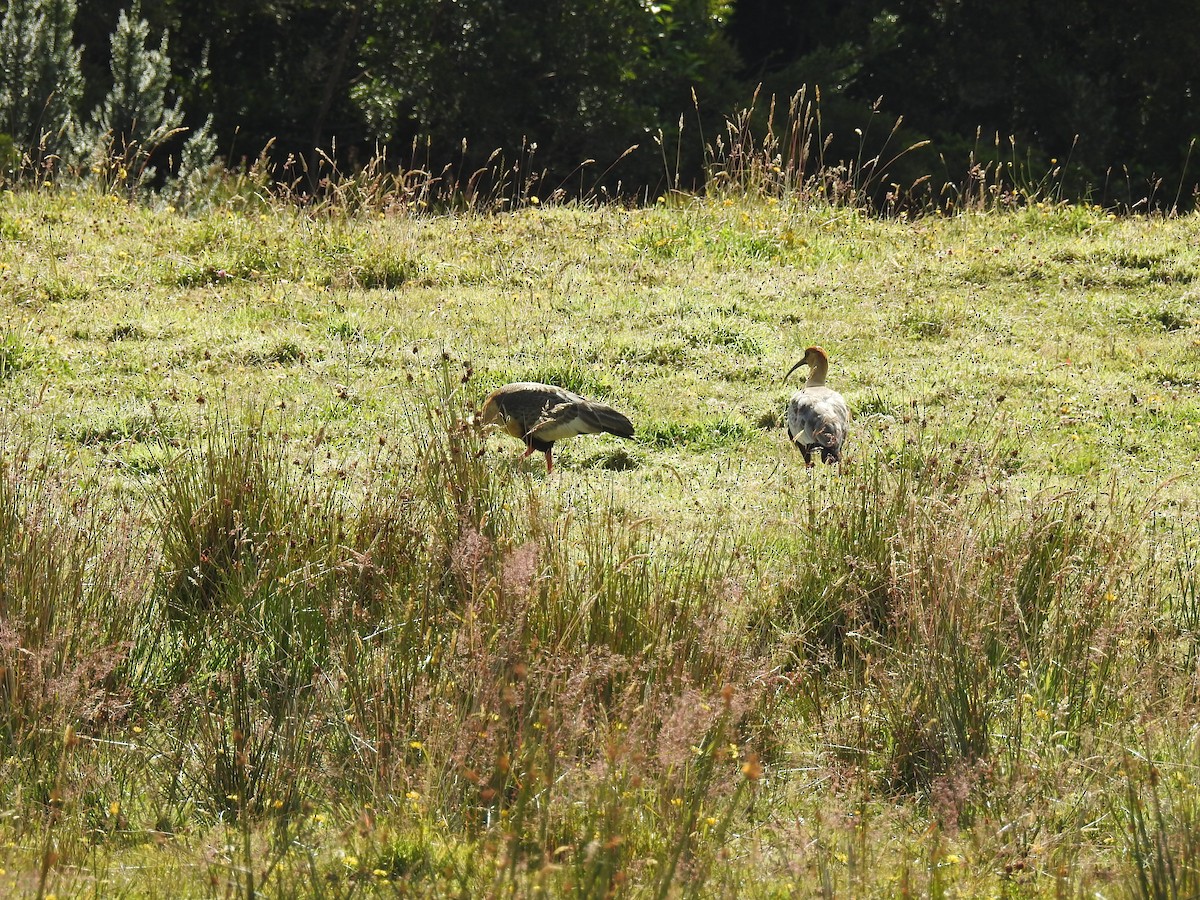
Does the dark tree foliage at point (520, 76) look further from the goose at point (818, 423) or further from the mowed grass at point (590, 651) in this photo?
the goose at point (818, 423)

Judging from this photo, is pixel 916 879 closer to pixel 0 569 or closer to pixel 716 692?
pixel 716 692

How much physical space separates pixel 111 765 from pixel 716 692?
174 centimetres

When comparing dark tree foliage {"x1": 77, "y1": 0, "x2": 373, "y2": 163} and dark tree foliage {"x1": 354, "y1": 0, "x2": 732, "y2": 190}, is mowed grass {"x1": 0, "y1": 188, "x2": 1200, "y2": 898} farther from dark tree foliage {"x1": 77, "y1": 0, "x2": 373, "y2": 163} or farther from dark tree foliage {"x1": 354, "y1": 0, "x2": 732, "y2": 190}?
dark tree foliage {"x1": 77, "y1": 0, "x2": 373, "y2": 163}

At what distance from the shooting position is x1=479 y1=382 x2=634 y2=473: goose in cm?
705

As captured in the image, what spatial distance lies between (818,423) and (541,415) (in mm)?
1355

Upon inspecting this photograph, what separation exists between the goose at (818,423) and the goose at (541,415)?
0.85 metres

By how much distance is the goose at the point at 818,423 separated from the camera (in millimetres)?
6723

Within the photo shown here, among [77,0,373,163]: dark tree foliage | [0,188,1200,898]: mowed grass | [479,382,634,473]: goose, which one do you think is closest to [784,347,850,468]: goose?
[0,188,1200,898]: mowed grass

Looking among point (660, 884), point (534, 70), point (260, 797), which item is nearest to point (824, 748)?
point (660, 884)

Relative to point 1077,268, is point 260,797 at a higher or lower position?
lower

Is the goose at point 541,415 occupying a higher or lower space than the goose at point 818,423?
lower

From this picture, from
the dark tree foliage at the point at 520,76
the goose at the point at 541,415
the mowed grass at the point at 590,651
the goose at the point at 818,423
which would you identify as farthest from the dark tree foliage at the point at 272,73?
the goose at the point at 818,423

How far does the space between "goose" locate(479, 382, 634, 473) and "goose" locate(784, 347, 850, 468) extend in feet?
2.77

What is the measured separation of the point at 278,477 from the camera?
17.1 feet
